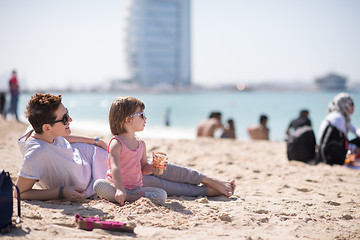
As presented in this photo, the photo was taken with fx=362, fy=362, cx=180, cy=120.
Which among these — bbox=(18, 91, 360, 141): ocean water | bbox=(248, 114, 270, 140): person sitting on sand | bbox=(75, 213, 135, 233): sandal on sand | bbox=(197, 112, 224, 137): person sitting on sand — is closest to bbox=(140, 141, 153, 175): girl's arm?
bbox=(75, 213, 135, 233): sandal on sand

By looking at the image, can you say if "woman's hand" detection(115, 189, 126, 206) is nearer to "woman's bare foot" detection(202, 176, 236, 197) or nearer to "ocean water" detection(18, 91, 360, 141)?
"woman's bare foot" detection(202, 176, 236, 197)

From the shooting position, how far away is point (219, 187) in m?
3.17

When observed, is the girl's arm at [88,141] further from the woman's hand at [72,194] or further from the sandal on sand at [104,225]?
the sandal on sand at [104,225]

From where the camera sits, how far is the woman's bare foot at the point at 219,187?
3.16 meters

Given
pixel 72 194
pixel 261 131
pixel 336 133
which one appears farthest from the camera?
pixel 261 131

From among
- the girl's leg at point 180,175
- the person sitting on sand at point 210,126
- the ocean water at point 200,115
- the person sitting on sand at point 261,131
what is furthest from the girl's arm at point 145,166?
the person sitting on sand at point 261,131

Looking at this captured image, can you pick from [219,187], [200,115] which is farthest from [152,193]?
[200,115]

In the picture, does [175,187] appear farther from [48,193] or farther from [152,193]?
[48,193]

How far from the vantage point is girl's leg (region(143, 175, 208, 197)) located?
3025 mm

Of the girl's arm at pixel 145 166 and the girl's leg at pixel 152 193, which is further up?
the girl's arm at pixel 145 166

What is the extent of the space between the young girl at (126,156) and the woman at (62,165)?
225 mm

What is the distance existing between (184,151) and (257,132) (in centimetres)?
422

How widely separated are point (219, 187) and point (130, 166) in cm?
87

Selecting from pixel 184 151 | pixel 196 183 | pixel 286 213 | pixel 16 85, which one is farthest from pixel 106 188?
pixel 16 85
